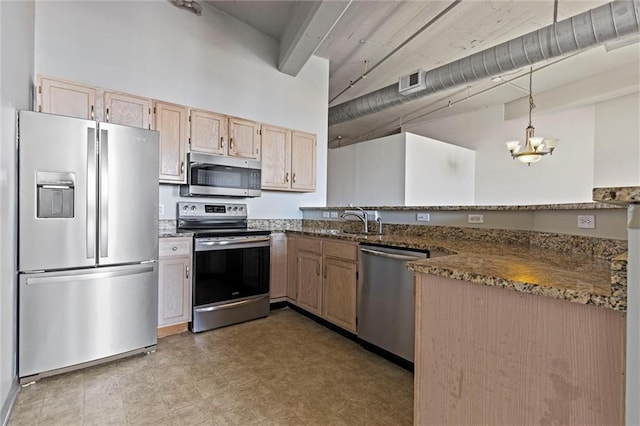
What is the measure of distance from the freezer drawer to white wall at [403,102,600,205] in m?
6.13

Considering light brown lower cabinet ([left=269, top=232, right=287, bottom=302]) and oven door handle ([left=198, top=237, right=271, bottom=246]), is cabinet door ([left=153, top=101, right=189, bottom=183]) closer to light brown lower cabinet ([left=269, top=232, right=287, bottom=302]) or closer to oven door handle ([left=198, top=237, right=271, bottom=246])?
oven door handle ([left=198, top=237, right=271, bottom=246])

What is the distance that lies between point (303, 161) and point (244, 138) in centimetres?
89

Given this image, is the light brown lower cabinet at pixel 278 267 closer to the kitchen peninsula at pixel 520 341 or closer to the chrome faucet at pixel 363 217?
the chrome faucet at pixel 363 217

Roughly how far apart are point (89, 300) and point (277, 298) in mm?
1868

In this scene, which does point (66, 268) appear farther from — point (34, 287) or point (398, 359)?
point (398, 359)

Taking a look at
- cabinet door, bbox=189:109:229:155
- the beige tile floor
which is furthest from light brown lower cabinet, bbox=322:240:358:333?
cabinet door, bbox=189:109:229:155

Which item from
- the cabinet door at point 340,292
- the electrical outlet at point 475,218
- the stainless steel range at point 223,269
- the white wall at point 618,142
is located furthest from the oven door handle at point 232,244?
the white wall at point 618,142

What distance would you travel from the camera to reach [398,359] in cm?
237

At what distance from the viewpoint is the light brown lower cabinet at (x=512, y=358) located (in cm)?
87

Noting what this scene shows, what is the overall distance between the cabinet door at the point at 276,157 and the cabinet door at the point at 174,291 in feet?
4.67

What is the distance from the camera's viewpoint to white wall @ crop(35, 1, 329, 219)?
2.84m

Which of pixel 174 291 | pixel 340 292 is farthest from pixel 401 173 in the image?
pixel 174 291

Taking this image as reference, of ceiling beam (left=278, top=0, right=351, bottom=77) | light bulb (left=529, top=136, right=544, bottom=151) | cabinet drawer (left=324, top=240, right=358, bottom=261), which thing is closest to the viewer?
cabinet drawer (left=324, top=240, right=358, bottom=261)

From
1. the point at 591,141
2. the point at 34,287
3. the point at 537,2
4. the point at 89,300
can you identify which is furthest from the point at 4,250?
the point at 591,141
